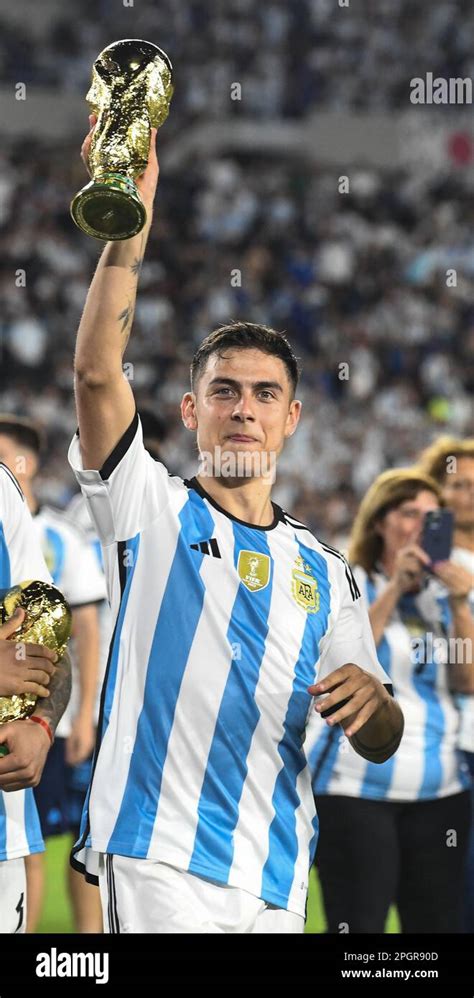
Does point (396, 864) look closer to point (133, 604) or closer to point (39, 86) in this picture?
point (133, 604)

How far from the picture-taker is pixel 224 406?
2.74 m

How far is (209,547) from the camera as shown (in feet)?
8.73

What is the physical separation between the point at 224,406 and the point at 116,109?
2.22ft

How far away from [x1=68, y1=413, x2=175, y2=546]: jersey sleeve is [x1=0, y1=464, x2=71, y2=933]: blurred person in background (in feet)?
0.87

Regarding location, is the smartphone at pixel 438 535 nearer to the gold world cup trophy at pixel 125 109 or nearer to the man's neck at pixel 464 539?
the man's neck at pixel 464 539

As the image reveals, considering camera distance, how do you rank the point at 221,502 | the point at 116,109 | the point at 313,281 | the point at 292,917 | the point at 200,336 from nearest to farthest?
the point at 116,109, the point at 292,917, the point at 221,502, the point at 200,336, the point at 313,281

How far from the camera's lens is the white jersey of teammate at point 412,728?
4113mm

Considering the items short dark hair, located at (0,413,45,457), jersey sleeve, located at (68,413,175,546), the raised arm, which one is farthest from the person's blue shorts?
the raised arm

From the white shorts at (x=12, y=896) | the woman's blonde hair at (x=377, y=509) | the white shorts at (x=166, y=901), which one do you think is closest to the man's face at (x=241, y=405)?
the white shorts at (x=166, y=901)

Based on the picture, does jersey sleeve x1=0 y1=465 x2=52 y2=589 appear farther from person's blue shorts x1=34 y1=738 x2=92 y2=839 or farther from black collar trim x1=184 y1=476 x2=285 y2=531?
person's blue shorts x1=34 y1=738 x2=92 y2=839

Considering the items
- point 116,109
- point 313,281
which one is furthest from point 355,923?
point 313,281

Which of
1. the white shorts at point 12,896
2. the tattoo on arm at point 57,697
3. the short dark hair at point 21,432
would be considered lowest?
the white shorts at point 12,896

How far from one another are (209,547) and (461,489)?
8.46 feet

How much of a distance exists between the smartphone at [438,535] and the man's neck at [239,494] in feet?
5.33
